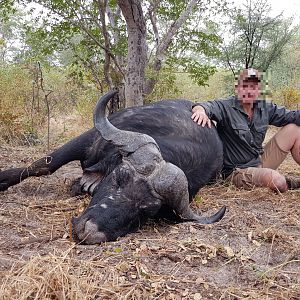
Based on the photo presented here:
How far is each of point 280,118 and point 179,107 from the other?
3.51 feet

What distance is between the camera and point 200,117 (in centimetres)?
416

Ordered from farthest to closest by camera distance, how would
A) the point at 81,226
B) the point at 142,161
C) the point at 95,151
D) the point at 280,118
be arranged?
the point at 280,118 → the point at 95,151 → the point at 142,161 → the point at 81,226

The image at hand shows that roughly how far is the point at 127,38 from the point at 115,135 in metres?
3.55

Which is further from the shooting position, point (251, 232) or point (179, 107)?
point (179, 107)

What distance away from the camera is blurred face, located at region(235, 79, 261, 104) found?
445 centimetres

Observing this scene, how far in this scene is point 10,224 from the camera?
3.11m

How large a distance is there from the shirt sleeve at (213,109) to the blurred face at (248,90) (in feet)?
0.76

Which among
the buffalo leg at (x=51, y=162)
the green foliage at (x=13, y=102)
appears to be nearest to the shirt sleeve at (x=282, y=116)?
the buffalo leg at (x=51, y=162)

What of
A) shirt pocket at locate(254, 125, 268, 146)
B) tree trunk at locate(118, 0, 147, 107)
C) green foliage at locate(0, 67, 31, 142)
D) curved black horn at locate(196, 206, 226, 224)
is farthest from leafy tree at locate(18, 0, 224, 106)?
curved black horn at locate(196, 206, 226, 224)

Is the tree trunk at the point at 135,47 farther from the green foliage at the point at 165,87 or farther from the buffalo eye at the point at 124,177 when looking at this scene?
the buffalo eye at the point at 124,177

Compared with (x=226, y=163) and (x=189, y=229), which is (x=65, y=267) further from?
(x=226, y=163)

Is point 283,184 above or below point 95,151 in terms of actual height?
below

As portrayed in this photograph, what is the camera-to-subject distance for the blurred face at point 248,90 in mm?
4445

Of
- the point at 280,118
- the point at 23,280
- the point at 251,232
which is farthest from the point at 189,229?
the point at 280,118
